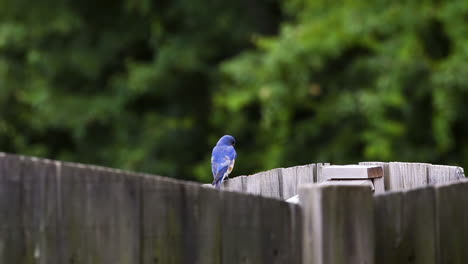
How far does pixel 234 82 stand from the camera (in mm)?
12367

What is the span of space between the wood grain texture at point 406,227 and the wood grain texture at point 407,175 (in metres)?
0.85

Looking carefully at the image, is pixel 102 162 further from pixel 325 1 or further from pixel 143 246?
pixel 143 246

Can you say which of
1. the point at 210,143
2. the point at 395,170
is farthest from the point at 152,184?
the point at 210,143

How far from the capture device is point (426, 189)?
2.11 m

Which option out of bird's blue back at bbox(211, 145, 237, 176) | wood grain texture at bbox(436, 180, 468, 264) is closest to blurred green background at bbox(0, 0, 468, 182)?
bird's blue back at bbox(211, 145, 237, 176)

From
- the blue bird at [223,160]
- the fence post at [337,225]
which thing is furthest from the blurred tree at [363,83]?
the fence post at [337,225]

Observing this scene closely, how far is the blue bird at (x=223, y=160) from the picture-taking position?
5.80 m

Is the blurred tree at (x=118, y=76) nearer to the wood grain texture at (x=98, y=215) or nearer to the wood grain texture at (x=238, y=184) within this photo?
the wood grain texture at (x=238, y=184)

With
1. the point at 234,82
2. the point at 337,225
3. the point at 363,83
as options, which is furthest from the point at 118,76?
the point at 337,225

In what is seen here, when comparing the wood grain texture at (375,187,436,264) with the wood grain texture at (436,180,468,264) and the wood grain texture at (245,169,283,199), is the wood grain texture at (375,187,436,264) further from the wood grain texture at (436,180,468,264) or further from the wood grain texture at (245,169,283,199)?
the wood grain texture at (245,169,283,199)

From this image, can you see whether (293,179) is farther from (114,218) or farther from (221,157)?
(221,157)

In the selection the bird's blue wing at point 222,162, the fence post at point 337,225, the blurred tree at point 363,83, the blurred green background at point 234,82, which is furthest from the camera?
the blurred green background at point 234,82

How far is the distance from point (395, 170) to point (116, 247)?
58.4 inches

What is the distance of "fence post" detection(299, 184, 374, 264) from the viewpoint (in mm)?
1932
